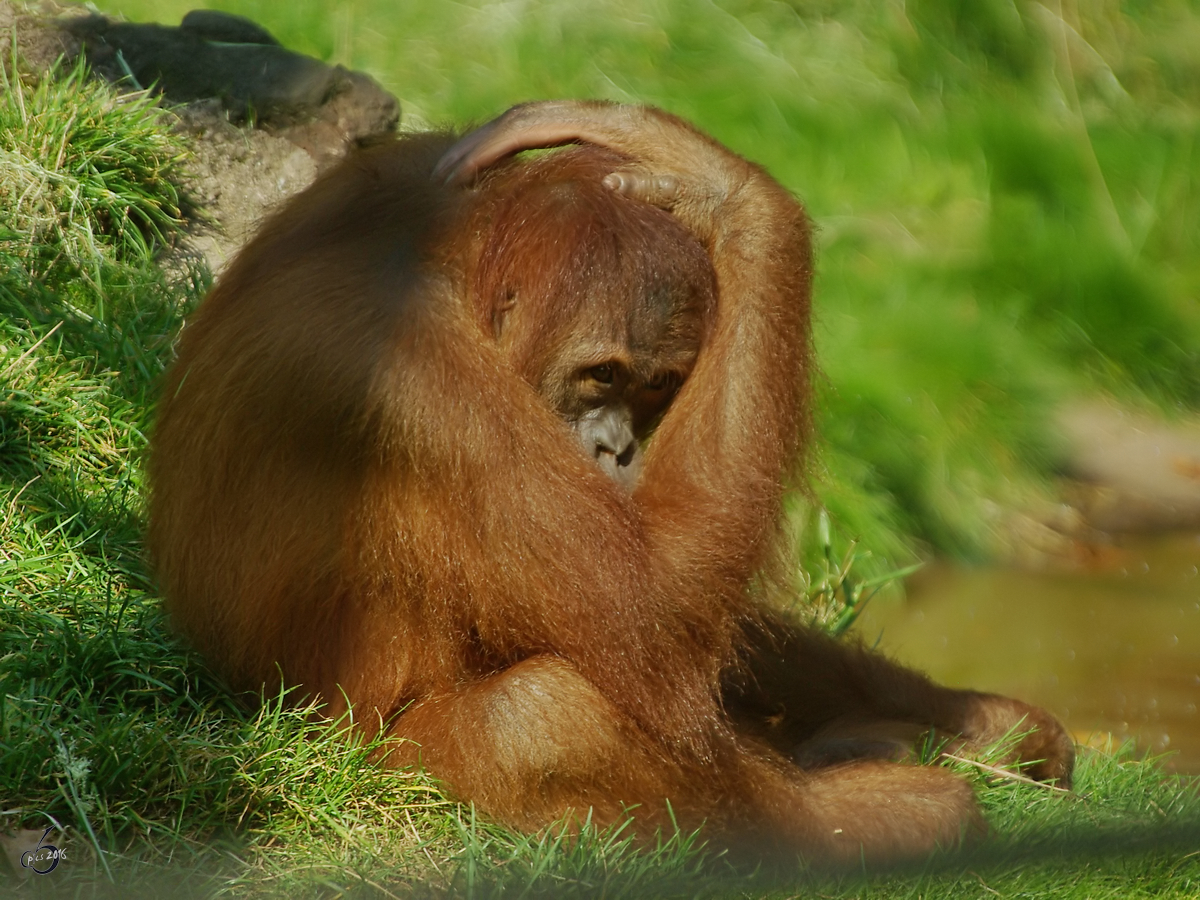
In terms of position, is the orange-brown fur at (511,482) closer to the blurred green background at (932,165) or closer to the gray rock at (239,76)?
the gray rock at (239,76)

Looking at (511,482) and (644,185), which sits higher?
(644,185)

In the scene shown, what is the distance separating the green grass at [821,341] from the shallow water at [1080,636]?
305 millimetres

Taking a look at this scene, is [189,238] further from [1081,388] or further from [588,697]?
[1081,388]

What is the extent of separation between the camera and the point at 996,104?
9773 mm

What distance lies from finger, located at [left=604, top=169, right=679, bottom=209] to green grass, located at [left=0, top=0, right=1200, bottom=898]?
1505mm

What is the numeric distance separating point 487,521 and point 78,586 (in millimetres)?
1578

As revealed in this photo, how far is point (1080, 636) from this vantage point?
22.1 ft

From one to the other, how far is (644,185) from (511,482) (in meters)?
0.87

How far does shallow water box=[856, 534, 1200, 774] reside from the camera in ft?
20.2

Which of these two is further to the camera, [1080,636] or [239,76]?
[1080,636]

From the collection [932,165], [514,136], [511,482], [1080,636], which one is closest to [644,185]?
[514,136]

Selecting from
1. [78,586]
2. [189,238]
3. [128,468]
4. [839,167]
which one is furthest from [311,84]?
[839,167]

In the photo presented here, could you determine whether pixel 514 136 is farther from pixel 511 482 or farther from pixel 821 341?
pixel 821 341

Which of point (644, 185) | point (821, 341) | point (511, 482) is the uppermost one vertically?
point (644, 185)
